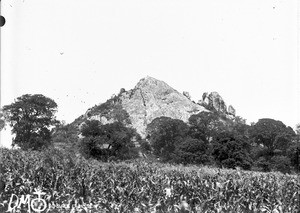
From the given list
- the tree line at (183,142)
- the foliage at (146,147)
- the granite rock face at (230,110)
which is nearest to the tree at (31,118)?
the tree line at (183,142)

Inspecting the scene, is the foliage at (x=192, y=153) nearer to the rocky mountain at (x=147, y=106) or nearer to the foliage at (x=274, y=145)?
the foliage at (x=274, y=145)

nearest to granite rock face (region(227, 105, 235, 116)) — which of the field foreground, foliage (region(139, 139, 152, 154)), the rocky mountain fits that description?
the rocky mountain

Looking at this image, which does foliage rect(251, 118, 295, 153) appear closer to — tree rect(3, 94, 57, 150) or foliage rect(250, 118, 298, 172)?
foliage rect(250, 118, 298, 172)

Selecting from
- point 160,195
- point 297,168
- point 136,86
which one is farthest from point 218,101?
point 160,195

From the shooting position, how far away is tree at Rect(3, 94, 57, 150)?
73.3m

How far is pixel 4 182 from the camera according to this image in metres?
13.1

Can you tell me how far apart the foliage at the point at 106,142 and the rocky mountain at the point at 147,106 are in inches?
2485

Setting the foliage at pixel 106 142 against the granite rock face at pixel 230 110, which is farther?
the granite rock face at pixel 230 110

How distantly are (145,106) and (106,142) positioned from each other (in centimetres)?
9427

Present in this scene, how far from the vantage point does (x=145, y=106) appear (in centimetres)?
17012

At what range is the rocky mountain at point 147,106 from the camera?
155125 millimetres

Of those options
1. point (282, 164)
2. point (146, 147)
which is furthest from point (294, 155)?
point (146, 147)

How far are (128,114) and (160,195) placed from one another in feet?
484

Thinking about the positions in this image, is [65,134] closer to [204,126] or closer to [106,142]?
[204,126]
